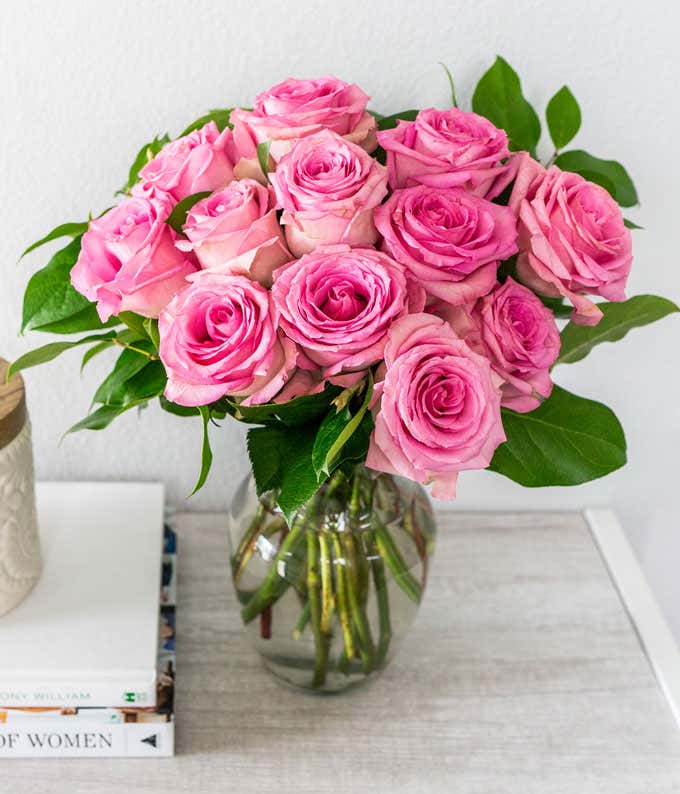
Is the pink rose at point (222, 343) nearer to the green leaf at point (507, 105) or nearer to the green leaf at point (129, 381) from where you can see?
the green leaf at point (129, 381)

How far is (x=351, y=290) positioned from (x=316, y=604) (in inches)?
11.6

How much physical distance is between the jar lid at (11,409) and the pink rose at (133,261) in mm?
156

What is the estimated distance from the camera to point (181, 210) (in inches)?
22.5

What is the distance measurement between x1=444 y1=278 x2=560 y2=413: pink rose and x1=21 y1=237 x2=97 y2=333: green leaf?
259 mm

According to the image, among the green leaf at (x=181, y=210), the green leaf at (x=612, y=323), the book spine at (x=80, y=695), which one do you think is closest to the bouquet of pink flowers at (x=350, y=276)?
the green leaf at (x=181, y=210)

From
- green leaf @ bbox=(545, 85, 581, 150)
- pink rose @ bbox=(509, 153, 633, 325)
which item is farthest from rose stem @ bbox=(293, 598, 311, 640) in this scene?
green leaf @ bbox=(545, 85, 581, 150)

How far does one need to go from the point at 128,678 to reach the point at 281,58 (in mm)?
511

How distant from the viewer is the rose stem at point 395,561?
0.73 metres

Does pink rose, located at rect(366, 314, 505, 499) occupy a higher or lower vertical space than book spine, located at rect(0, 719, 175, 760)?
higher

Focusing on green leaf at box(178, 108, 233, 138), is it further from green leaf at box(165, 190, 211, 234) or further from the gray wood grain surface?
the gray wood grain surface

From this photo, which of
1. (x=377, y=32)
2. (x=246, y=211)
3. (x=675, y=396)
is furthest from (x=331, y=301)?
(x=675, y=396)

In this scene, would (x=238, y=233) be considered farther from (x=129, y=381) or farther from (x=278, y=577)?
(x=278, y=577)

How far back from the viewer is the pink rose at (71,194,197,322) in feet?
1.81

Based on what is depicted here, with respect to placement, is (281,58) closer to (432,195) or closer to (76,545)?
(432,195)
